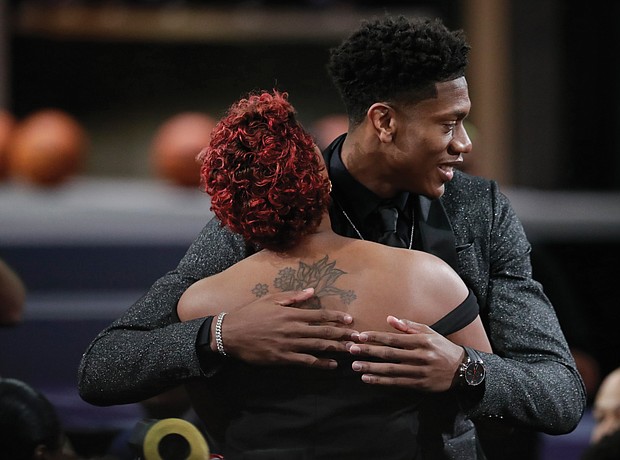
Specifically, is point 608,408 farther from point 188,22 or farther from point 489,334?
point 188,22

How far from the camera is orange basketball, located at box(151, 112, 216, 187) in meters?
4.15

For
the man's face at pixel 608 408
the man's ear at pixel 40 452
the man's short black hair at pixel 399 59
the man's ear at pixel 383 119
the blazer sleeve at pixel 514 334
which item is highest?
the man's short black hair at pixel 399 59

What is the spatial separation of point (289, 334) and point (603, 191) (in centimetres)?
344

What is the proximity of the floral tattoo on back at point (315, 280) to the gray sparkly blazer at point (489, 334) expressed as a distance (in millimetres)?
154

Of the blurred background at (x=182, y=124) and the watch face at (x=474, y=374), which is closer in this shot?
the watch face at (x=474, y=374)

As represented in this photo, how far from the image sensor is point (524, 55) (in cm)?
486

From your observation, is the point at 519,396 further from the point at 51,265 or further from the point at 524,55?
the point at 524,55

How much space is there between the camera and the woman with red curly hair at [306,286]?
1.66m

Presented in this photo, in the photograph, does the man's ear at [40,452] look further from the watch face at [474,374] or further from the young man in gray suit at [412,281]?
the watch face at [474,374]

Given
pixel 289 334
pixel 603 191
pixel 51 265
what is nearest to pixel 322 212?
pixel 289 334

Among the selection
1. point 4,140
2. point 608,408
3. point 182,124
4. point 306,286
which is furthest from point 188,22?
point 306,286

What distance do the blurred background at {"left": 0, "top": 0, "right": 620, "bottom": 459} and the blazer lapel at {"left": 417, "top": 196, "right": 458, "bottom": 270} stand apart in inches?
71.5

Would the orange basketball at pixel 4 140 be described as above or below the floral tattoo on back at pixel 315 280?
below

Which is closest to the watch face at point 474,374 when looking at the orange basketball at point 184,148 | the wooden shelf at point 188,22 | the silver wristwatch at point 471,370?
the silver wristwatch at point 471,370
